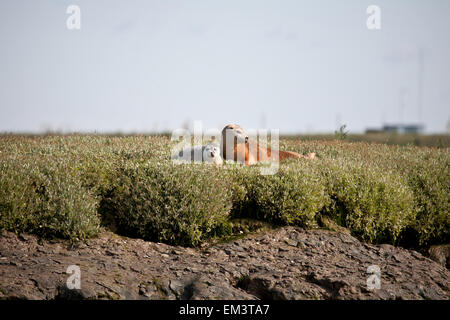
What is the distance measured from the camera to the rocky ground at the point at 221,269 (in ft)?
15.6

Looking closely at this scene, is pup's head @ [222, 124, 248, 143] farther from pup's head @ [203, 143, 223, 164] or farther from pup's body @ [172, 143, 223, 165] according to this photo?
pup's head @ [203, 143, 223, 164]

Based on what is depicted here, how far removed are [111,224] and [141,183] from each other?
0.77 metres

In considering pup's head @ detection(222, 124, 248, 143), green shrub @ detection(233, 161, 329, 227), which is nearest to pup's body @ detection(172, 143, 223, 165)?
pup's head @ detection(222, 124, 248, 143)

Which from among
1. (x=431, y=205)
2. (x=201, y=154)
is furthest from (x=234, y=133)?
(x=431, y=205)

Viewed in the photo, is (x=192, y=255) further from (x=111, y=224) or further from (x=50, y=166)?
(x=50, y=166)

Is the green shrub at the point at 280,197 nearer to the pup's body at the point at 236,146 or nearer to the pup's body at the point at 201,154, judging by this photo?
the pup's body at the point at 201,154

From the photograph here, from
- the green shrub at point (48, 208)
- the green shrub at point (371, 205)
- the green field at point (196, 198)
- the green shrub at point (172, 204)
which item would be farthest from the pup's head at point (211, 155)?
the green shrub at point (48, 208)

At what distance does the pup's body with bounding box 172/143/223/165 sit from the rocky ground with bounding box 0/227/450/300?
6.01 feet

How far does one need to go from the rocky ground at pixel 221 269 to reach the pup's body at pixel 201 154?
1.83 meters

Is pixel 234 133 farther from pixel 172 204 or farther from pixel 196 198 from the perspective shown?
pixel 172 204
